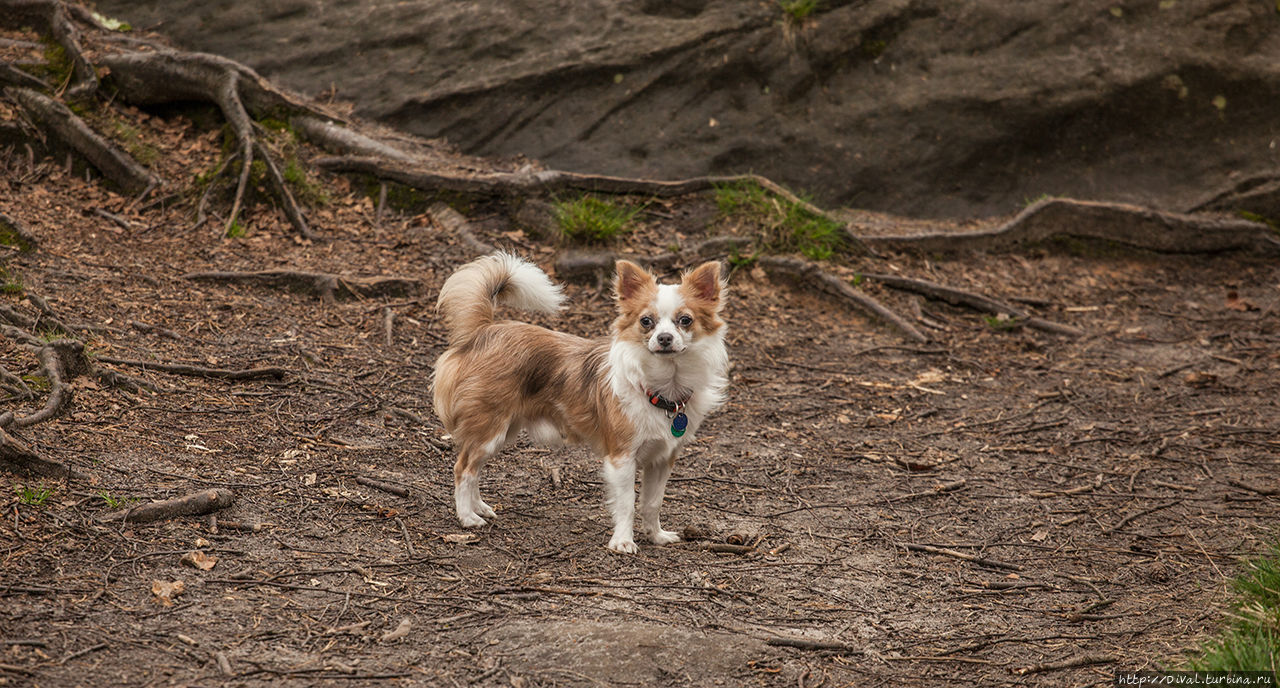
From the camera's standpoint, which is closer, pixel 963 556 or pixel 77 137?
pixel 963 556

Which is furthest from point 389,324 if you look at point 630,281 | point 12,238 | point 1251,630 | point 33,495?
point 1251,630

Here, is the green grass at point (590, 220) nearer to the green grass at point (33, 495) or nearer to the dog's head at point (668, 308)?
the dog's head at point (668, 308)

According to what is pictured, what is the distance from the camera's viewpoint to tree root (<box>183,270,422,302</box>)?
25.6ft

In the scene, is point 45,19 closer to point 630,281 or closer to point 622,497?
point 630,281

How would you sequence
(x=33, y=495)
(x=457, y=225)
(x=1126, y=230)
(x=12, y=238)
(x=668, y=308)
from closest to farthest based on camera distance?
(x=33, y=495), (x=668, y=308), (x=12, y=238), (x=457, y=225), (x=1126, y=230)

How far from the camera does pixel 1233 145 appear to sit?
436 inches

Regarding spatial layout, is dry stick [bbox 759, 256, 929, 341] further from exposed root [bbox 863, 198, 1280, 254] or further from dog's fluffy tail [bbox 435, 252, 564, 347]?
dog's fluffy tail [bbox 435, 252, 564, 347]

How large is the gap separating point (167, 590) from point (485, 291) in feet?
7.73

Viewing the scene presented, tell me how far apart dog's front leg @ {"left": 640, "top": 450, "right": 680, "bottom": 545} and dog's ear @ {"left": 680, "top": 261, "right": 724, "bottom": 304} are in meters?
0.84

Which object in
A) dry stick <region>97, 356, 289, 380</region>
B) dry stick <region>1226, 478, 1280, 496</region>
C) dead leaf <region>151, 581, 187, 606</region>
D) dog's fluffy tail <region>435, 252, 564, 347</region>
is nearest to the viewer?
dead leaf <region>151, 581, 187, 606</region>

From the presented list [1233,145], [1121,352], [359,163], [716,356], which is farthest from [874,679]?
[1233,145]

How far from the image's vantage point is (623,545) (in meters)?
5.00

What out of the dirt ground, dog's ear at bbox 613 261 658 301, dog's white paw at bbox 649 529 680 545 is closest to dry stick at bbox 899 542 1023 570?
the dirt ground

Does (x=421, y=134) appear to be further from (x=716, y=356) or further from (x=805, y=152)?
(x=716, y=356)
